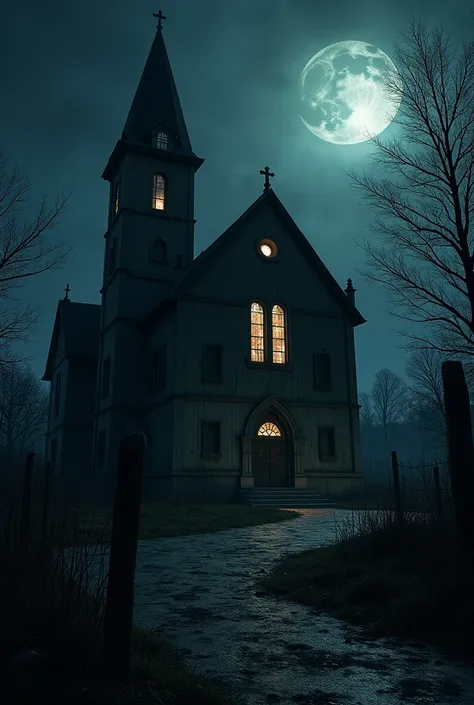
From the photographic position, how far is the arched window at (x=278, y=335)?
28.7 m

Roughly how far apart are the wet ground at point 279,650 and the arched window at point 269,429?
19306 mm

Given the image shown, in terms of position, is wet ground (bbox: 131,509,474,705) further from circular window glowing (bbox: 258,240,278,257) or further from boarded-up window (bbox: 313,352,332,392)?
circular window glowing (bbox: 258,240,278,257)

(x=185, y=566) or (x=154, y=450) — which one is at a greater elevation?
(x=154, y=450)

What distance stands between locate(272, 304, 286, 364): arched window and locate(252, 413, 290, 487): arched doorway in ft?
9.61

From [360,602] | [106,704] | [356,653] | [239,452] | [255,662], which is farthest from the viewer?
[239,452]

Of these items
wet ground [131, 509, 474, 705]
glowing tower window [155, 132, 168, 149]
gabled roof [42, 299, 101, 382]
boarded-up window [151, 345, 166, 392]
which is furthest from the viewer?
gabled roof [42, 299, 101, 382]

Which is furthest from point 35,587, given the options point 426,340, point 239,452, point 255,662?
point 239,452

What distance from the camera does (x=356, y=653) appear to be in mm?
4793

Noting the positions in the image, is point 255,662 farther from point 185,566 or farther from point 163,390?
point 163,390

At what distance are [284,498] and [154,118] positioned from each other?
2423 cm

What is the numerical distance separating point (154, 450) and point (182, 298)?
25.2ft

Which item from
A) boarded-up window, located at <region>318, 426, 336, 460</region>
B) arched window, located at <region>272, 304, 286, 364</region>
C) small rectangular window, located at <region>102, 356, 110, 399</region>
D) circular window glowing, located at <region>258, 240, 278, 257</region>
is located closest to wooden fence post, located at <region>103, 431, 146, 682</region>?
arched window, located at <region>272, 304, 286, 364</region>

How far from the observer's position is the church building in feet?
87.0

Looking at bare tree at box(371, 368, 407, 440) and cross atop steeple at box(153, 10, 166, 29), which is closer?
cross atop steeple at box(153, 10, 166, 29)
